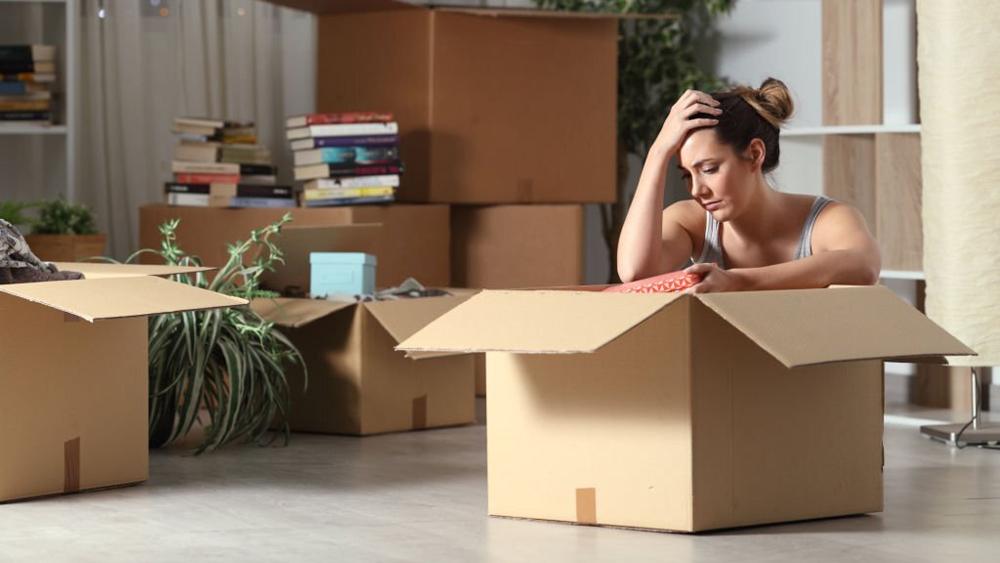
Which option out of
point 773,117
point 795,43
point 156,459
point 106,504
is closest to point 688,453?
point 773,117

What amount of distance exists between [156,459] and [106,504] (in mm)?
474

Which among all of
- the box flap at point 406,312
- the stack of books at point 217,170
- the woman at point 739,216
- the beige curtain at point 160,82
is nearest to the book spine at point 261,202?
the stack of books at point 217,170

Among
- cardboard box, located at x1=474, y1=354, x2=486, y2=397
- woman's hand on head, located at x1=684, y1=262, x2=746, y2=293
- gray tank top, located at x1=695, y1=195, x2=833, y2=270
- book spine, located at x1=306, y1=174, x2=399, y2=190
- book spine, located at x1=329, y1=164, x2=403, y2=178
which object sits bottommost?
cardboard box, located at x1=474, y1=354, x2=486, y2=397

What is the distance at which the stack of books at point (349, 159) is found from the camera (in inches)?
156

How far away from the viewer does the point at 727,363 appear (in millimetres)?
2154

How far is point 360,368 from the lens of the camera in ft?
10.7

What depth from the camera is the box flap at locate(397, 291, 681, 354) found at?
198 centimetres

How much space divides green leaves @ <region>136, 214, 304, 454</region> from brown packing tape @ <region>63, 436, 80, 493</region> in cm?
42

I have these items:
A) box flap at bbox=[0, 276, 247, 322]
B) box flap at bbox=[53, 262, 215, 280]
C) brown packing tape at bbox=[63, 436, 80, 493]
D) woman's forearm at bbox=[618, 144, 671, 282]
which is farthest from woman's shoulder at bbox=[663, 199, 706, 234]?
brown packing tape at bbox=[63, 436, 80, 493]

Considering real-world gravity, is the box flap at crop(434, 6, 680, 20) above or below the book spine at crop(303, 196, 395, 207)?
above

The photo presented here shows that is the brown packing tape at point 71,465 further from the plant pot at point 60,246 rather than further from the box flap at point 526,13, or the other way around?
the box flap at point 526,13

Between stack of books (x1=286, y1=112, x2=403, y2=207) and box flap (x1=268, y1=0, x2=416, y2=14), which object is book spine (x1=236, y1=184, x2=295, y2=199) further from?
box flap (x1=268, y1=0, x2=416, y2=14)

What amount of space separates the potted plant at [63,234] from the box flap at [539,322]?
1938 millimetres

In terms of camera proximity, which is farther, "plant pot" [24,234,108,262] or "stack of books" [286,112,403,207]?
"stack of books" [286,112,403,207]
